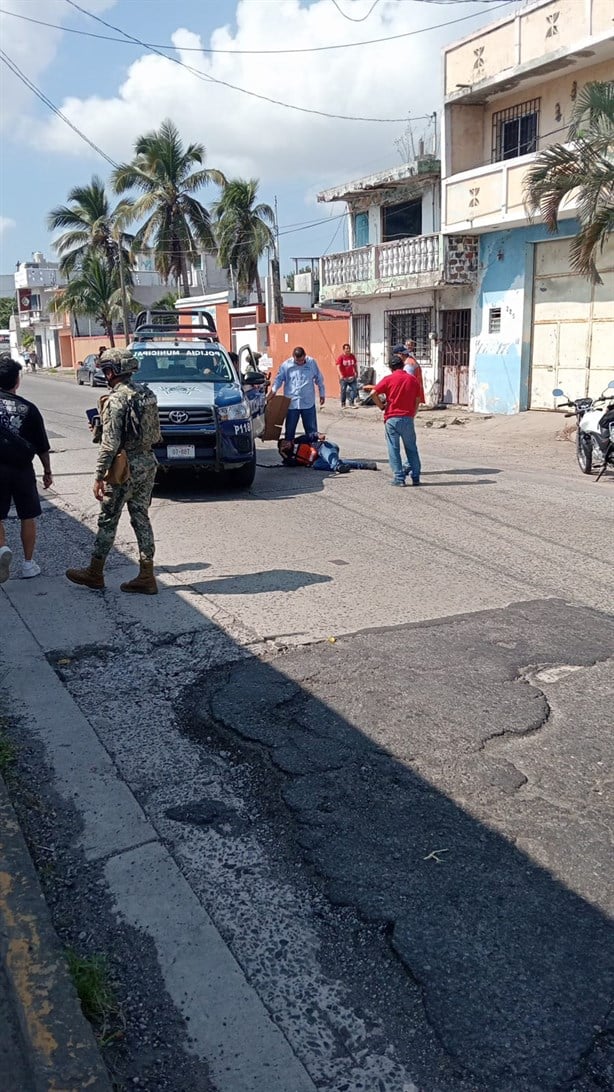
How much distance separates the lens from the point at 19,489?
22.6ft

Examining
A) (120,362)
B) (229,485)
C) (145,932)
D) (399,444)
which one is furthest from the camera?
(229,485)

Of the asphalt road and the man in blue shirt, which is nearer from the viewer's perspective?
the asphalt road

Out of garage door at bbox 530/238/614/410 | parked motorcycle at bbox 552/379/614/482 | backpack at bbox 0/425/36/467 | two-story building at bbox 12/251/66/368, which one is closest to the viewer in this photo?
backpack at bbox 0/425/36/467

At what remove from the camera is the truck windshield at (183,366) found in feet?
37.1

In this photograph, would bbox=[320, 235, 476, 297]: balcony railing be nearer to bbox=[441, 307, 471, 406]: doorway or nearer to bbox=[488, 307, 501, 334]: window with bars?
bbox=[488, 307, 501, 334]: window with bars

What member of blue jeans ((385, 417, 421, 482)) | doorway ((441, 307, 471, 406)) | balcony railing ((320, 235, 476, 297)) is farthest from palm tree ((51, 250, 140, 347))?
blue jeans ((385, 417, 421, 482))

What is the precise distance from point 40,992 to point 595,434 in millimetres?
10312

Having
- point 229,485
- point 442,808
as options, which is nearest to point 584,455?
point 229,485

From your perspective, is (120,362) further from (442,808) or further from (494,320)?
(494,320)

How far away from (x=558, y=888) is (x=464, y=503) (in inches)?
286

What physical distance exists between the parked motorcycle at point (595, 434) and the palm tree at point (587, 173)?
2.92 meters

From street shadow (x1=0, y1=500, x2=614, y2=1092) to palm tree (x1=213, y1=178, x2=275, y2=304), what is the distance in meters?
38.8

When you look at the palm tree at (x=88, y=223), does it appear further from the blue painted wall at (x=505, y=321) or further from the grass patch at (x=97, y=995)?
Result: the grass patch at (x=97, y=995)

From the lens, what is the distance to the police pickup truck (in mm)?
10242
